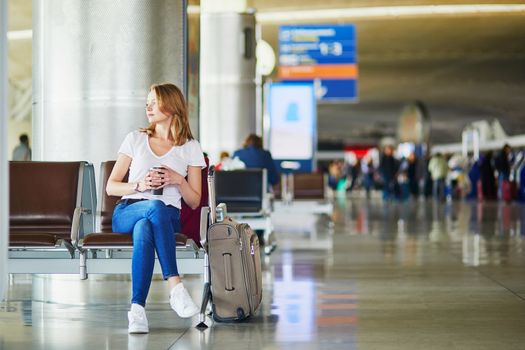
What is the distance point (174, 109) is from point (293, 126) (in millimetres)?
16225

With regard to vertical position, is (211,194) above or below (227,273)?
above

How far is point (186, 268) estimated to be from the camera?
271 inches

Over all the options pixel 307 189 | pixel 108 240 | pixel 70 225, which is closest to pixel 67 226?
pixel 70 225

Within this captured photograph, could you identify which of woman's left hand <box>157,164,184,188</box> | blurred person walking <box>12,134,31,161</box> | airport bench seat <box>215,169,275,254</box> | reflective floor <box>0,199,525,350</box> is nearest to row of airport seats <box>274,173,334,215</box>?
reflective floor <box>0,199,525,350</box>

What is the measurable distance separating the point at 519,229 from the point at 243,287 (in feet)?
37.9

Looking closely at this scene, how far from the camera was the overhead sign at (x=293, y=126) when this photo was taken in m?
22.8

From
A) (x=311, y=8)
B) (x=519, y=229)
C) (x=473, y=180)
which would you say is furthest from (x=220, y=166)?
(x=473, y=180)

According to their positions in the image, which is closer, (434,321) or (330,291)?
(434,321)

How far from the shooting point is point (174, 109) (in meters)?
6.72

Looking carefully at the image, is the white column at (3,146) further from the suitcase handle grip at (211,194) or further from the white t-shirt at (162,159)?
the suitcase handle grip at (211,194)

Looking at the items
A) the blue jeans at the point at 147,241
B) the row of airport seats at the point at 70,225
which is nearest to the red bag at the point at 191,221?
the row of airport seats at the point at 70,225

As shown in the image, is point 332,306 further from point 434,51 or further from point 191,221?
point 434,51

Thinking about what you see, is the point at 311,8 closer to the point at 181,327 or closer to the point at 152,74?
the point at 152,74

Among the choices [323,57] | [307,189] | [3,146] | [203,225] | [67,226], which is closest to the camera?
[3,146]
